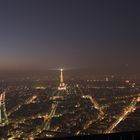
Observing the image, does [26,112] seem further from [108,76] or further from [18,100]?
[108,76]

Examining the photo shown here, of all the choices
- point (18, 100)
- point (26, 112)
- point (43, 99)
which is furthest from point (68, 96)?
point (26, 112)

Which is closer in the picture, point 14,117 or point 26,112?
point 14,117

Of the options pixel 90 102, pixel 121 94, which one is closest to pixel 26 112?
pixel 90 102

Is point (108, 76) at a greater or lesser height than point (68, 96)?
greater

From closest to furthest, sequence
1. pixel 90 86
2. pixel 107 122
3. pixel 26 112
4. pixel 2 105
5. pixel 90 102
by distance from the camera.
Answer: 1. pixel 107 122
2. pixel 26 112
3. pixel 2 105
4. pixel 90 102
5. pixel 90 86

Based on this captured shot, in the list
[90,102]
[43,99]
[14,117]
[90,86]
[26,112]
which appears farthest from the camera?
[90,86]

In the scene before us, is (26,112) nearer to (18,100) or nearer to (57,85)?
(18,100)
